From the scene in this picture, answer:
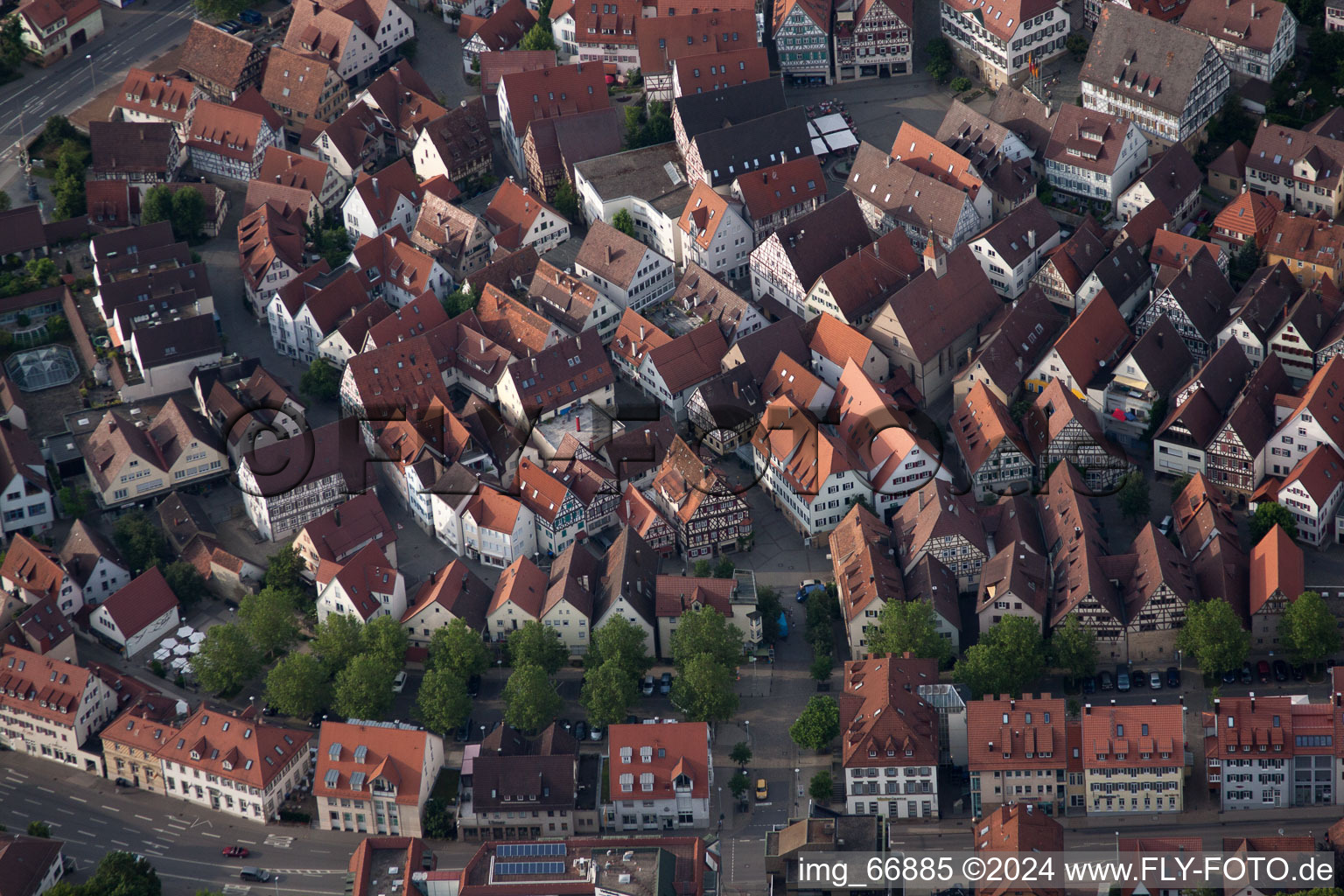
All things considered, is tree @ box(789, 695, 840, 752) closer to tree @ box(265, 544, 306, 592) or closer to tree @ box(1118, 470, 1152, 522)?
tree @ box(1118, 470, 1152, 522)

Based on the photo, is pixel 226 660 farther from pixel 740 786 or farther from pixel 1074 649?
pixel 1074 649

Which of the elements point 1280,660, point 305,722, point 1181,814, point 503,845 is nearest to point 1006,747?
point 1181,814

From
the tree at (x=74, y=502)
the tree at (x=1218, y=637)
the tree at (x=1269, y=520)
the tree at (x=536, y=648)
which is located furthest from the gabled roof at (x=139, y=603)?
the tree at (x=1269, y=520)

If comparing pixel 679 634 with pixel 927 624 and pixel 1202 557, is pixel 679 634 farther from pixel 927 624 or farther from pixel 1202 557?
pixel 1202 557

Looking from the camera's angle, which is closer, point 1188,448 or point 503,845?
point 503,845

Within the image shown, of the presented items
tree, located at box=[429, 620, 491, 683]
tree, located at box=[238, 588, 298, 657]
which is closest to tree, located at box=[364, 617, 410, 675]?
tree, located at box=[429, 620, 491, 683]
